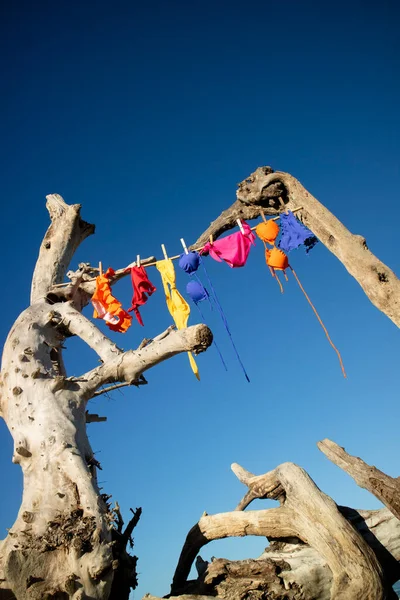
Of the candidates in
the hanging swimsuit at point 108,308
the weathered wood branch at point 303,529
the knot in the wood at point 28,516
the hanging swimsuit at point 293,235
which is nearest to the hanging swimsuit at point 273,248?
the hanging swimsuit at point 293,235

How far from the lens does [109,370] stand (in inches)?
242

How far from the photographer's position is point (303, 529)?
4.87 meters

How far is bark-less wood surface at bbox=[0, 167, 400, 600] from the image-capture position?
14.7 ft

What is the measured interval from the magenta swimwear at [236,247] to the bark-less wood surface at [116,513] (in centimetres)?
134

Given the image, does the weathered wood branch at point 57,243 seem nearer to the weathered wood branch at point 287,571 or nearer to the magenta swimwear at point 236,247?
the magenta swimwear at point 236,247

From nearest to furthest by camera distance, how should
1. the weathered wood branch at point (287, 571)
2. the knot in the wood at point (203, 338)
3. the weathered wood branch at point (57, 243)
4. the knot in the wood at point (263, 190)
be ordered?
the weathered wood branch at point (287, 571)
the knot in the wood at point (203, 338)
the knot in the wood at point (263, 190)
the weathered wood branch at point (57, 243)

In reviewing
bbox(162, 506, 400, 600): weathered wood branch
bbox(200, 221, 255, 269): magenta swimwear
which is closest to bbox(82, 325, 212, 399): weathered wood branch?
bbox(162, 506, 400, 600): weathered wood branch

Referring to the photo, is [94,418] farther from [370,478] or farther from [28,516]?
[370,478]

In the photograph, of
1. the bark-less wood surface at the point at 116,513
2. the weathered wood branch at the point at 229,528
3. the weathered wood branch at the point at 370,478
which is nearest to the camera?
the bark-less wood surface at the point at 116,513

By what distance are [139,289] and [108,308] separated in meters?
0.82

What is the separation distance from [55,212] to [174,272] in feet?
10.3

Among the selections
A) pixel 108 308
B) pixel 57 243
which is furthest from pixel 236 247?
pixel 57 243

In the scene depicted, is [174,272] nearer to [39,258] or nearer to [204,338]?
[39,258]

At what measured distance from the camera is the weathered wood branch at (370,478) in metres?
4.92
